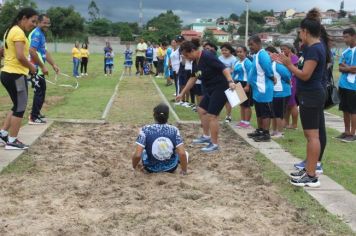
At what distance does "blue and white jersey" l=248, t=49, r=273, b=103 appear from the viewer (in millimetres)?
9023

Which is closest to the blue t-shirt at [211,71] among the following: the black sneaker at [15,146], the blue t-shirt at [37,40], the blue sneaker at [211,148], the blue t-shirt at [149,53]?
the blue sneaker at [211,148]

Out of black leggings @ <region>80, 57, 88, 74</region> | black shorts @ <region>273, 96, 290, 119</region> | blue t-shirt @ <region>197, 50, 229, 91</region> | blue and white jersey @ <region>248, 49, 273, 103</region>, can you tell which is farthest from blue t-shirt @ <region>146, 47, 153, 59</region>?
blue t-shirt @ <region>197, 50, 229, 91</region>

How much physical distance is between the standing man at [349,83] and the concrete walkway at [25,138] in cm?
575

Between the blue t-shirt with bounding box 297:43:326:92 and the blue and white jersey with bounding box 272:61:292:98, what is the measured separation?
11.9 feet

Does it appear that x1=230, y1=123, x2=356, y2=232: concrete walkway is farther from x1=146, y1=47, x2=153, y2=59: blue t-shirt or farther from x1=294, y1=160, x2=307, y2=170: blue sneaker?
x1=146, y1=47, x2=153, y2=59: blue t-shirt

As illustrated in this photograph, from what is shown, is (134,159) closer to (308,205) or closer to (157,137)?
(157,137)

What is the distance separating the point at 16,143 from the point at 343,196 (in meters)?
4.94

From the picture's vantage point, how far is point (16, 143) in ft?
25.3

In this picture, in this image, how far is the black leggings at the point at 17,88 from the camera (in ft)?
24.6

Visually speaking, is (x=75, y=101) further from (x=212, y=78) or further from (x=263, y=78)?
(x=212, y=78)

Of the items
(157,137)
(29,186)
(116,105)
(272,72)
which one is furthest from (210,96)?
(116,105)

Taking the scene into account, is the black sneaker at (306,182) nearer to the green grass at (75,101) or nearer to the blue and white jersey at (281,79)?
the blue and white jersey at (281,79)

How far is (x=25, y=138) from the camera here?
335 inches

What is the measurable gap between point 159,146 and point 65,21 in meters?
101
